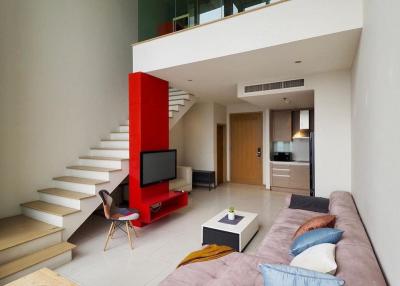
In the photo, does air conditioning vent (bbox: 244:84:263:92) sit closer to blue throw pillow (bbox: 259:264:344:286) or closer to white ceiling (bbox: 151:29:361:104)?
white ceiling (bbox: 151:29:361:104)

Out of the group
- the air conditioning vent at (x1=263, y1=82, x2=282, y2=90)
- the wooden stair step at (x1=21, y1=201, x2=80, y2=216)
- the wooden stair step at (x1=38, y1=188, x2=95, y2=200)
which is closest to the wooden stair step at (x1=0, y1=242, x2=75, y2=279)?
the wooden stair step at (x1=21, y1=201, x2=80, y2=216)

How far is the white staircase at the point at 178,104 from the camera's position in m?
5.01

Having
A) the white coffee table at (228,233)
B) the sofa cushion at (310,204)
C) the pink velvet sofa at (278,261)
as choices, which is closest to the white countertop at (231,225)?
the white coffee table at (228,233)

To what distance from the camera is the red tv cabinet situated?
3812 mm

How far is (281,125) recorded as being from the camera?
6523 millimetres

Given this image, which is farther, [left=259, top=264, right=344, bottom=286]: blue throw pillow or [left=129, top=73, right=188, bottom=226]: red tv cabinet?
[left=129, top=73, right=188, bottom=226]: red tv cabinet

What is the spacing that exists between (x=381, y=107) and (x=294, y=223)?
1830mm

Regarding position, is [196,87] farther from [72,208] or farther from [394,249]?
[394,249]

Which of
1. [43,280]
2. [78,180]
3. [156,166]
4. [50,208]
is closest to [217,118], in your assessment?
[156,166]

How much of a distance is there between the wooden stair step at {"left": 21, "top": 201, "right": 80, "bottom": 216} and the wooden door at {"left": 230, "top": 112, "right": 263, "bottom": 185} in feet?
17.1

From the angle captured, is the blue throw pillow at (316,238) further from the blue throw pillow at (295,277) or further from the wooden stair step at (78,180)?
the wooden stair step at (78,180)

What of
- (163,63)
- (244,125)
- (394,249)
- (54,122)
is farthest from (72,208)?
(244,125)

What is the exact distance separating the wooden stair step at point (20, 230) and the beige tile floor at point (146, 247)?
1.57 ft

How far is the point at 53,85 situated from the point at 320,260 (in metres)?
4.67
